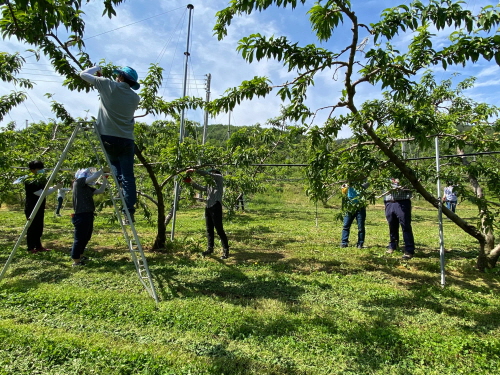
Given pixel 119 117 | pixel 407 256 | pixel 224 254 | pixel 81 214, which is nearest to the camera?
pixel 119 117

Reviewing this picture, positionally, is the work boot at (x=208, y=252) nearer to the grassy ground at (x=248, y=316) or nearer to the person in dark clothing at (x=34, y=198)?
the grassy ground at (x=248, y=316)

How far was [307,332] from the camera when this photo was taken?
3139mm

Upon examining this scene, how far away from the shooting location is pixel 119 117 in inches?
151

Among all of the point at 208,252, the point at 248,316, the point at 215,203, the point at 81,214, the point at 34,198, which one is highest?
the point at 34,198

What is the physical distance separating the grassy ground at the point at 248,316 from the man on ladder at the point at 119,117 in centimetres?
142

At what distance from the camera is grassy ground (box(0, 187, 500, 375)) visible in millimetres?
2611

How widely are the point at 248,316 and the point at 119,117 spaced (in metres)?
2.74

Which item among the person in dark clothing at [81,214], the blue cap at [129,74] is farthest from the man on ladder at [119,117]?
the person in dark clothing at [81,214]

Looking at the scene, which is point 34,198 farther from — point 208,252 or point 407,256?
point 407,256

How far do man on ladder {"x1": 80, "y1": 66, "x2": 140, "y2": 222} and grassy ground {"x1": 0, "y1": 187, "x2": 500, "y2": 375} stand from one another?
142 cm

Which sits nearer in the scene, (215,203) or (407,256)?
(215,203)

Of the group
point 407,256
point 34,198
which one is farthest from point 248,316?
point 34,198

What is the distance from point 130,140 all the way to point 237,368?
9.34ft

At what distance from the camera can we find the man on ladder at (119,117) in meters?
3.70
